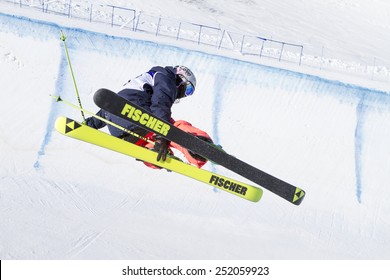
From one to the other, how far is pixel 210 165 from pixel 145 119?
4.19 meters

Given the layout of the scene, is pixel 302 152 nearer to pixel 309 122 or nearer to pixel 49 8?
pixel 309 122

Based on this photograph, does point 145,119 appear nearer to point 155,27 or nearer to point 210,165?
point 210,165

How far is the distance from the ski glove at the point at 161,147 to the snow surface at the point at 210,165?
2.44 m

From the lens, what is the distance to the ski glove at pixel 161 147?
578 centimetres

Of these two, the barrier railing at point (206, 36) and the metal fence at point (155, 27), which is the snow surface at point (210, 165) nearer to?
the metal fence at point (155, 27)

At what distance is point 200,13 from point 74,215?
11.7 meters

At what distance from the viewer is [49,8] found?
488 inches

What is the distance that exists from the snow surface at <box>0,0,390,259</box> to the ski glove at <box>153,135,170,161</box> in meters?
2.44

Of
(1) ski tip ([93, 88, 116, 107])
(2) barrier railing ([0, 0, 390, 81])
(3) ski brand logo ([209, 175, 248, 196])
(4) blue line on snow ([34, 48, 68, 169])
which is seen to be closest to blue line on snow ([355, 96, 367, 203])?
(2) barrier railing ([0, 0, 390, 81])

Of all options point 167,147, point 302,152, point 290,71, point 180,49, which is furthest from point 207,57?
point 167,147

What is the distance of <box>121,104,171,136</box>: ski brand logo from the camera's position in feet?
18.0

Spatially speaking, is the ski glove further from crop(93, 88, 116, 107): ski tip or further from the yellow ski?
crop(93, 88, 116, 107): ski tip

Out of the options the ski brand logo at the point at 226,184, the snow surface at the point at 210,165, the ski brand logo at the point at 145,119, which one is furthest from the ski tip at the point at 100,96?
the snow surface at the point at 210,165

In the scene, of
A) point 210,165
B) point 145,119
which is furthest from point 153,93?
point 210,165
